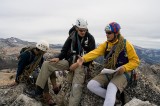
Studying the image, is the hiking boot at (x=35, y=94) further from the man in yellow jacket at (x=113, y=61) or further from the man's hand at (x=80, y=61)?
the man's hand at (x=80, y=61)

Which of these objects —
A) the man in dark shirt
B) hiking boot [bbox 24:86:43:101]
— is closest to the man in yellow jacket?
the man in dark shirt

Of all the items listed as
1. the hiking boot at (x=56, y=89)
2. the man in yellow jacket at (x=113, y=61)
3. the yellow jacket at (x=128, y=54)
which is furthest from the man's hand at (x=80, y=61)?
the hiking boot at (x=56, y=89)

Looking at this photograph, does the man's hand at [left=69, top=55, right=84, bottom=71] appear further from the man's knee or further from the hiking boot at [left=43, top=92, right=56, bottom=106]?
the hiking boot at [left=43, top=92, right=56, bottom=106]

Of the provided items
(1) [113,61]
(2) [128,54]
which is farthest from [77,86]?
(2) [128,54]

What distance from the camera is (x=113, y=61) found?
44.5ft

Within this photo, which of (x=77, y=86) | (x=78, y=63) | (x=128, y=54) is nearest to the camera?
(x=128, y=54)

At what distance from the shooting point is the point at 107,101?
12219 mm

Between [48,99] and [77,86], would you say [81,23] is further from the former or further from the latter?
[48,99]

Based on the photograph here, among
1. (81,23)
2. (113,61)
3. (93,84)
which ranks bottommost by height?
(93,84)

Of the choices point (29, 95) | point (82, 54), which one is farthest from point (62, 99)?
point (82, 54)

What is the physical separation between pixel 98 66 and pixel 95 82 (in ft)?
8.06

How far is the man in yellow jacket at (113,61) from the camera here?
13039 mm

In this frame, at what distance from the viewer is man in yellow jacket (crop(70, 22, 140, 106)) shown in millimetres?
13039

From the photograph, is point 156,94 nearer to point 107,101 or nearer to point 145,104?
point 145,104
